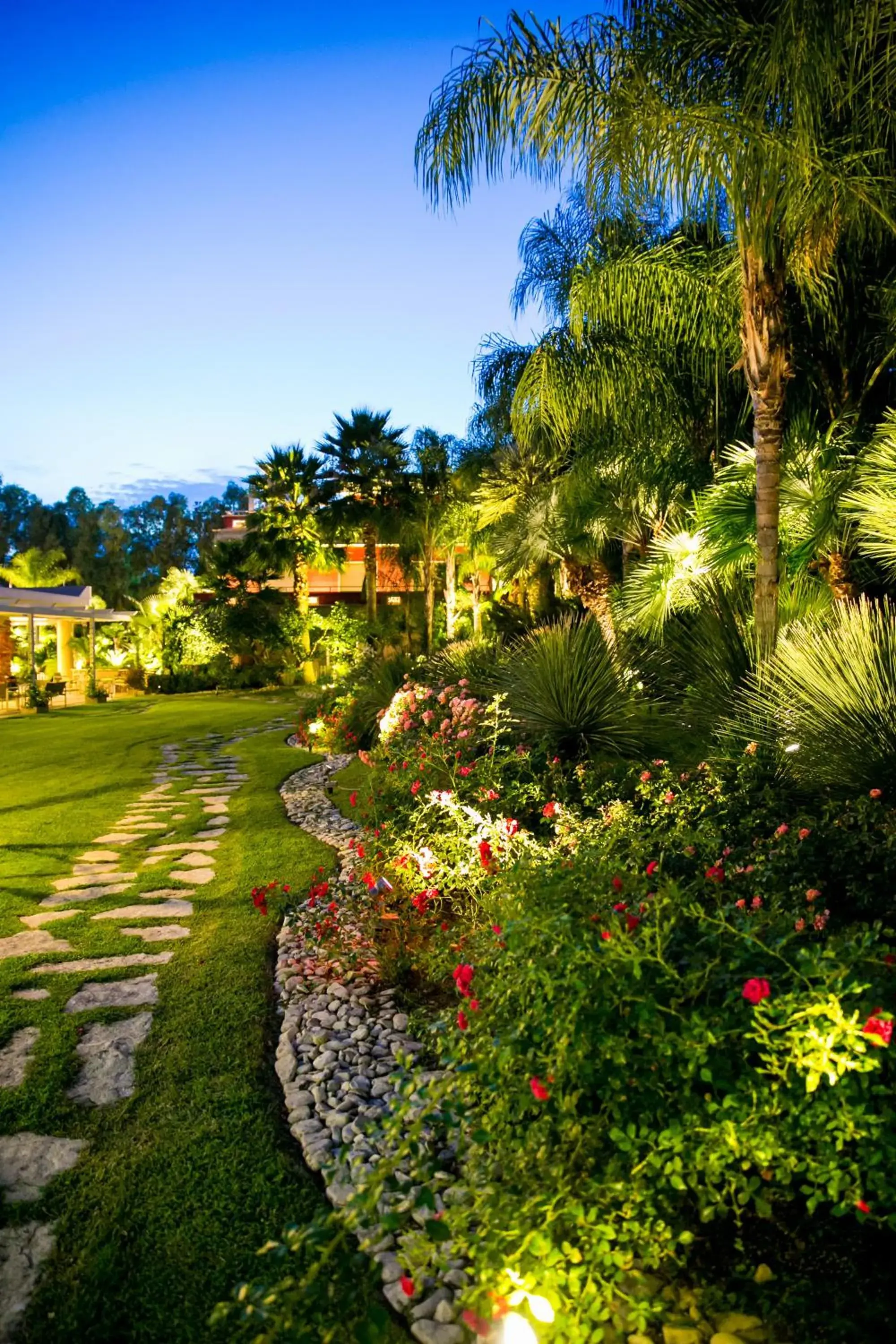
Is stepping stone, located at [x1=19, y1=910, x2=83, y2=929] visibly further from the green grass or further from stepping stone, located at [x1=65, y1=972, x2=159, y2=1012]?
stepping stone, located at [x1=65, y1=972, x2=159, y2=1012]

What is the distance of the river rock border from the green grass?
0.27ft

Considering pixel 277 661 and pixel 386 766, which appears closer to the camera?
pixel 386 766

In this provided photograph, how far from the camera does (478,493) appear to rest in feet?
61.4

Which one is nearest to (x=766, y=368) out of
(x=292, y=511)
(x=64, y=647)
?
(x=292, y=511)

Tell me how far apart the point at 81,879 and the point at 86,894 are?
16.6 inches

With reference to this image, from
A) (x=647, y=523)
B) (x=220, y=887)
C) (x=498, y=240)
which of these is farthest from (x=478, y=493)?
(x=220, y=887)

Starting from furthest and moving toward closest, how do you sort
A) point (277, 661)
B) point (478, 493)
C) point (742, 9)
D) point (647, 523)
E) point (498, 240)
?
1. point (277, 661)
2. point (478, 493)
3. point (647, 523)
4. point (498, 240)
5. point (742, 9)

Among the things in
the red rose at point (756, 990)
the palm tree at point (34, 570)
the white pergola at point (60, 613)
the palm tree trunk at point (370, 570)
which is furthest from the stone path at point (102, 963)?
the palm tree at point (34, 570)

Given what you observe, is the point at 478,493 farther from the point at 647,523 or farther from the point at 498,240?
the point at 498,240

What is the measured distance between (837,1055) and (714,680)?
3.98 metres

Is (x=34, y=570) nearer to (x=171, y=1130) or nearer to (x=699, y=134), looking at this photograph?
(x=699, y=134)

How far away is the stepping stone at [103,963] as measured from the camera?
433 centimetres

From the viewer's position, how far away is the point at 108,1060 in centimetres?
341

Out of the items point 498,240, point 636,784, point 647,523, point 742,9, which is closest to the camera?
point 636,784
